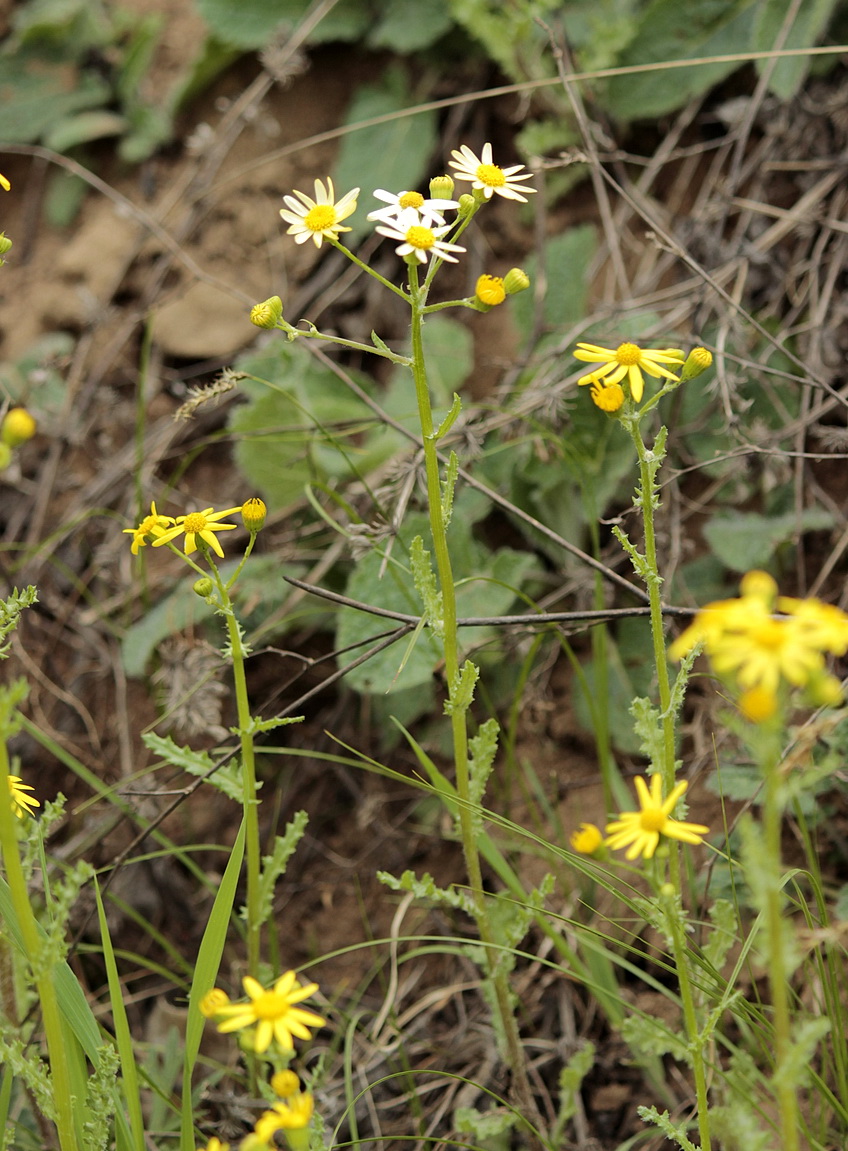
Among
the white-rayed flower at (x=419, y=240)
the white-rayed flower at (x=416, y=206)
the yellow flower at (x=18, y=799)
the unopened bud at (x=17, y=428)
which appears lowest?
the yellow flower at (x=18, y=799)

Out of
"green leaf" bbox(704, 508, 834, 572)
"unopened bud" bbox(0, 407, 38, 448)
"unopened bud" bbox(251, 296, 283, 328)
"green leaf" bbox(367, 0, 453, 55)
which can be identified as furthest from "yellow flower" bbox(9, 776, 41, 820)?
"green leaf" bbox(367, 0, 453, 55)

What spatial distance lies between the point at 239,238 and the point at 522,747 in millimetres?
2149

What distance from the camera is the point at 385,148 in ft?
11.5

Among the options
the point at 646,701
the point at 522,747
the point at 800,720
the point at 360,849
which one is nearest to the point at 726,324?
the point at 800,720

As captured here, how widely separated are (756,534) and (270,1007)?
1830 millimetres

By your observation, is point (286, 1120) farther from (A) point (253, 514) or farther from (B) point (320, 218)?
(B) point (320, 218)

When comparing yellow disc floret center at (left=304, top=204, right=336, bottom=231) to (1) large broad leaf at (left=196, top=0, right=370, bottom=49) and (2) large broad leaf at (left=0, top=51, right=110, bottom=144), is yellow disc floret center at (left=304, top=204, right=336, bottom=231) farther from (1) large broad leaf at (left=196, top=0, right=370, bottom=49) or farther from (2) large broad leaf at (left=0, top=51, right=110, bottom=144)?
(2) large broad leaf at (left=0, top=51, right=110, bottom=144)

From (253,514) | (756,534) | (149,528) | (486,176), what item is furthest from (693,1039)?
(756,534)

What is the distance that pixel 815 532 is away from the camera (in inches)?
107

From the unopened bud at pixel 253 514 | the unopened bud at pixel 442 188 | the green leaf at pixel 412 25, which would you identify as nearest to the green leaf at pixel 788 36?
the green leaf at pixel 412 25

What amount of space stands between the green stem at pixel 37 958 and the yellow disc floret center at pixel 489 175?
113cm

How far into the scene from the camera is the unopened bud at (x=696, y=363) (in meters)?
1.57

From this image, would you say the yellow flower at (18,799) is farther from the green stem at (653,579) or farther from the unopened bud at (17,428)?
the green stem at (653,579)

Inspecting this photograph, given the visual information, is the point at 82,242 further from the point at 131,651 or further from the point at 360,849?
the point at 360,849
